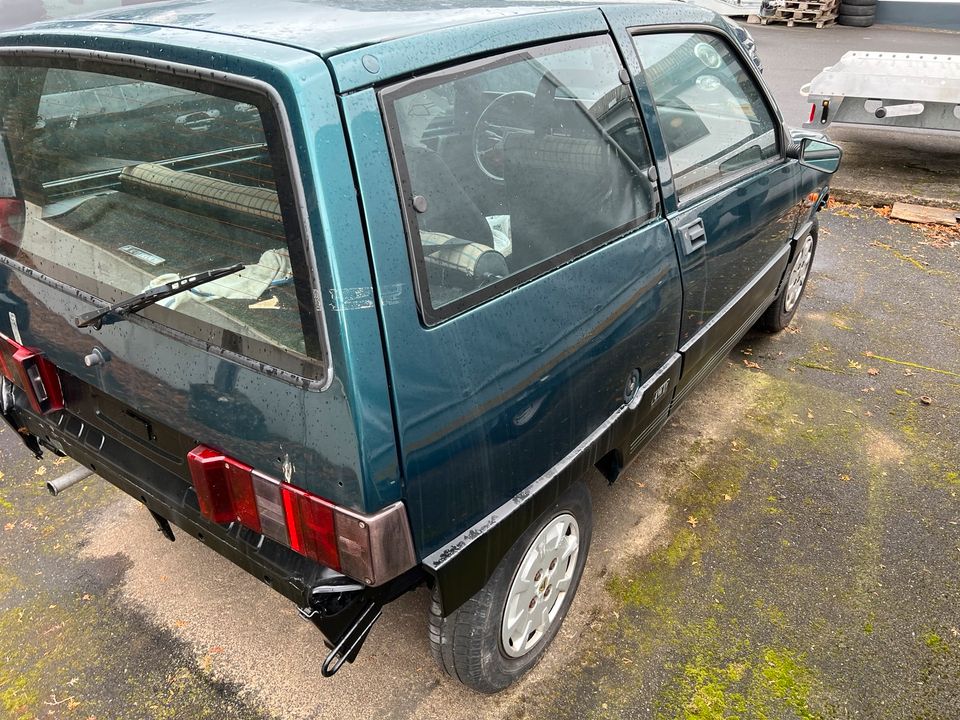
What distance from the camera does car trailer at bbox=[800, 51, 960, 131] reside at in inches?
243

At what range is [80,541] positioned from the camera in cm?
284

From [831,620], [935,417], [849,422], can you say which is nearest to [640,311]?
[831,620]

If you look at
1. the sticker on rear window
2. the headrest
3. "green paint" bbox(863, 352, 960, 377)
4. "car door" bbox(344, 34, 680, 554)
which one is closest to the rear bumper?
"car door" bbox(344, 34, 680, 554)

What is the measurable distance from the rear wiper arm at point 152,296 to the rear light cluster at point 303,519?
1.22 feet

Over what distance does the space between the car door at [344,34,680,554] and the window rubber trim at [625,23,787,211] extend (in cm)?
16

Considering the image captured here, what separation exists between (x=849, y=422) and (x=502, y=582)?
7.71 feet

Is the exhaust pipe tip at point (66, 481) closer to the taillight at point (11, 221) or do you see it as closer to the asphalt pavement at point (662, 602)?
the asphalt pavement at point (662, 602)

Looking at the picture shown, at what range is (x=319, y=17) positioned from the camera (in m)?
1.68

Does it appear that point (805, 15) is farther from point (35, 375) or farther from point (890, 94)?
point (35, 375)

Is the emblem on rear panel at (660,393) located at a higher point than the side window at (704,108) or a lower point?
lower

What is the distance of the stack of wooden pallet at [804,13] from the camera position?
14234 millimetres

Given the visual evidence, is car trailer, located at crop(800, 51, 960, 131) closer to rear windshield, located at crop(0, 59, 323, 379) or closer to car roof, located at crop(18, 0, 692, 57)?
car roof, located at crop(18, 0, 692, 57)

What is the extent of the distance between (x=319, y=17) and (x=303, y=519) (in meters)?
1.17

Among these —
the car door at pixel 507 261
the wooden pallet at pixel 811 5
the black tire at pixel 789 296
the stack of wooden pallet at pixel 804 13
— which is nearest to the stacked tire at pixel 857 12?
the stack of wooden pallet at pixel 804 13
